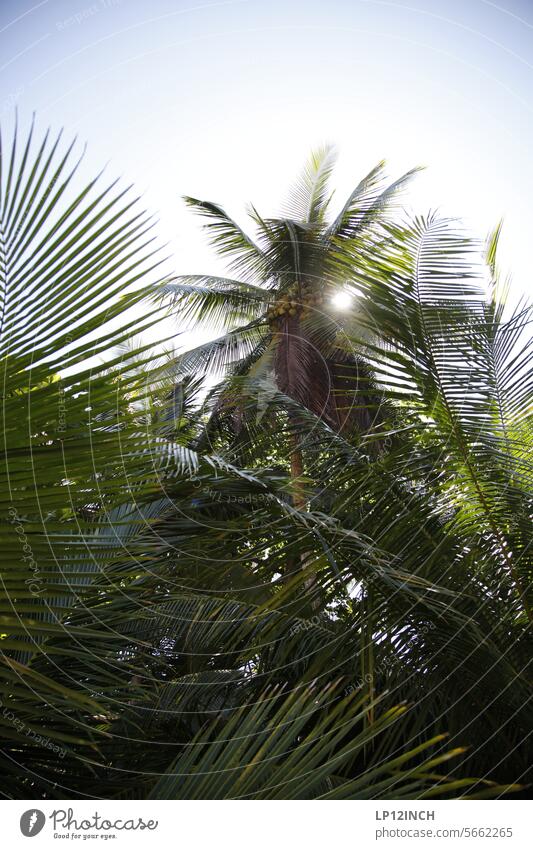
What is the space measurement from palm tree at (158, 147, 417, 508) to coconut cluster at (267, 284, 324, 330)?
16 millimetres

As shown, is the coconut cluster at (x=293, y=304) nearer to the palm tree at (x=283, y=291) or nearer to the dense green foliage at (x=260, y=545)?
the palm tree at (x=283, y=291)

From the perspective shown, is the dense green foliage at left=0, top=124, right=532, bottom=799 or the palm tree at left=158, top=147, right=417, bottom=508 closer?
the dense green foliage at left=0, top=124, right=532, bottom=799

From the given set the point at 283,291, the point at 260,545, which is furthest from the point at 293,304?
the point at 260,545

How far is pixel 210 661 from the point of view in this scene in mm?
3693

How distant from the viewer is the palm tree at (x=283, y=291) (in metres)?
9.04

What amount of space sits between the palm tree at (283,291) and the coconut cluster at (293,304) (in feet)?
0.05

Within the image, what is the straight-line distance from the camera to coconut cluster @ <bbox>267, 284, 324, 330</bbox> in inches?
347

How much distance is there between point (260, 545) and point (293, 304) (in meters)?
7.67

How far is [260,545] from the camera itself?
7.02 ft

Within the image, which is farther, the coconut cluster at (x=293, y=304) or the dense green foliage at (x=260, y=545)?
the coconut cluster at (x=293, y=304)

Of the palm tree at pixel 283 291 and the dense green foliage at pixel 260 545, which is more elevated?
the palm tree at pixel 283 291

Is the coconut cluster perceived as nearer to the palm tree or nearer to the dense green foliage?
the palm tree

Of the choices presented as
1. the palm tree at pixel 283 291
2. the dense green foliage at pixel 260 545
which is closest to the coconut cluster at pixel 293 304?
the palm tree at pixel 283 291

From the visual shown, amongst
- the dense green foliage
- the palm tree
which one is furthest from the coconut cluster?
the dense green foliage
